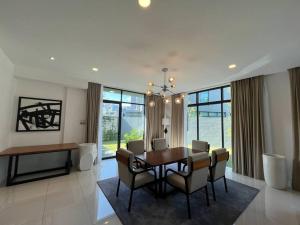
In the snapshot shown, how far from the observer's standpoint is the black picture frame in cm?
363

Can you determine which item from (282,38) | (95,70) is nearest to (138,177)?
(95,70)

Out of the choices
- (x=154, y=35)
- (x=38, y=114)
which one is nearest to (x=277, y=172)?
(x=154, y=35)

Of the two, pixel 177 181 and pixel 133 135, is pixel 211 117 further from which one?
pixel 177 181

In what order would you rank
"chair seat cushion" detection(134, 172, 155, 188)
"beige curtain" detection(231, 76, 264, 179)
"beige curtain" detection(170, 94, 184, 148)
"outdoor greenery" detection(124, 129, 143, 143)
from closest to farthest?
"chair seat cushion" detection(134, 172, 155, 188) → "beige curtain" detection(231, 76, 264, 179) → "outdoor greenery" detection(124, 129, 143, 143) → "beige curtain" detection(170, 94, 184, 148)

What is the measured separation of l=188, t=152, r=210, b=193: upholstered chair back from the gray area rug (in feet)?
1.35

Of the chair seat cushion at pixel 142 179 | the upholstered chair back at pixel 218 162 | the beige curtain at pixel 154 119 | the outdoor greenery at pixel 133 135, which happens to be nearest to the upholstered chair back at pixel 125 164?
the chair seat cushion at pixel 142 179

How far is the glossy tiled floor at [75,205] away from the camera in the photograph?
203 cm

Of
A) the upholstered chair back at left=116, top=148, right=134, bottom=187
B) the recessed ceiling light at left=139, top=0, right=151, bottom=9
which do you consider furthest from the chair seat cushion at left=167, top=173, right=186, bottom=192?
the recessed ceiling light at left=139, top=0, right=151, bottom=9

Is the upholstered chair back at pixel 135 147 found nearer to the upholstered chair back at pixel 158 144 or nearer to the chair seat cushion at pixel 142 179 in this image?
the upholstered chair back at pixel 158 144

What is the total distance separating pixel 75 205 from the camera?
236cm

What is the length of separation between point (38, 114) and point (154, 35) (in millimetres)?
3935

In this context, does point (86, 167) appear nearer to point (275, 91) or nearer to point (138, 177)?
point (138, 177)

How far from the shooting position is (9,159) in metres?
3.08

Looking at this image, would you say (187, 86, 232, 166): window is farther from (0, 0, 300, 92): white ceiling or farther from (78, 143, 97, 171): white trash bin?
(78, 143, 97, 171): white trash bin
